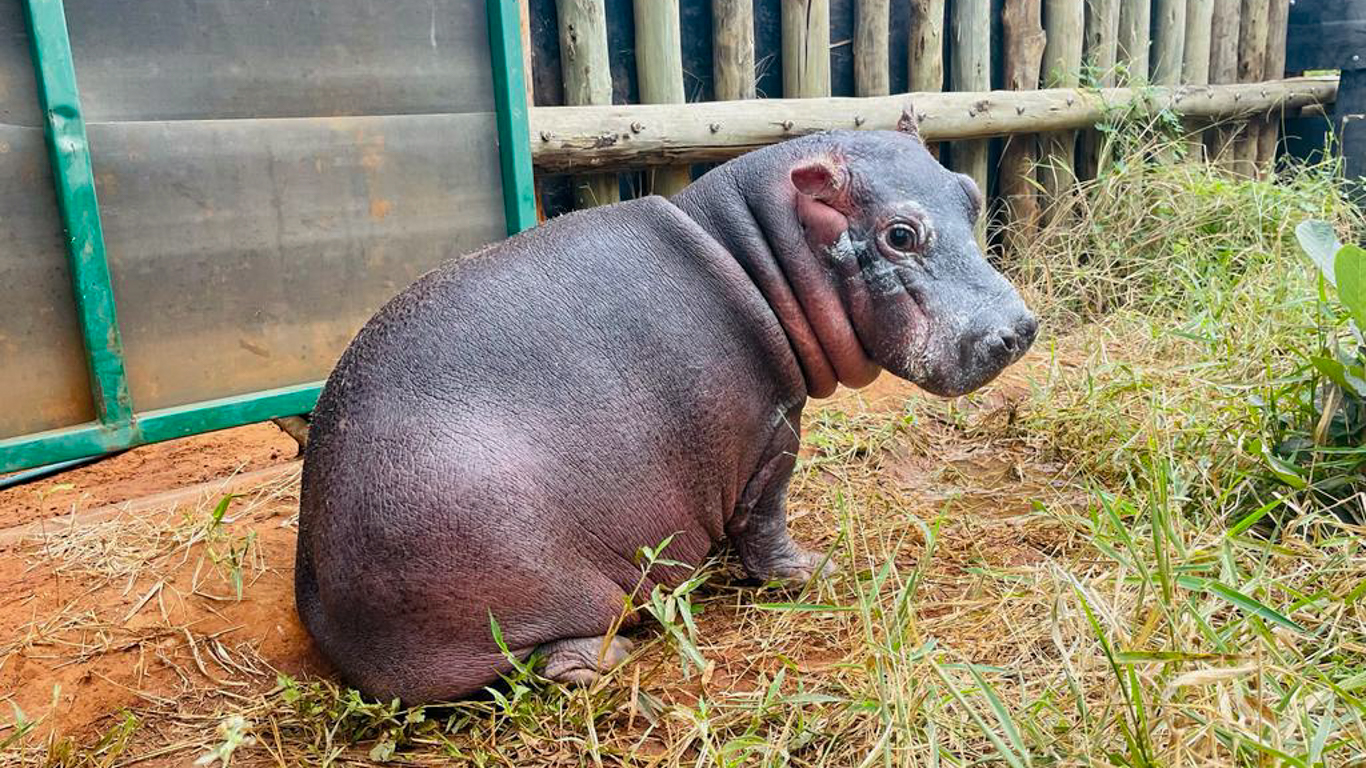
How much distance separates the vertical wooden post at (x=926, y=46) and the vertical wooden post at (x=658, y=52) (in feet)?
4.84

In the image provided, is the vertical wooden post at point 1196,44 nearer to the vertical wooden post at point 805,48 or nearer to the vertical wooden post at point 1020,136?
the vertical wooden post at point 1020,136

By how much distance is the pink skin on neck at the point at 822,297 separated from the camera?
2428 millimetres

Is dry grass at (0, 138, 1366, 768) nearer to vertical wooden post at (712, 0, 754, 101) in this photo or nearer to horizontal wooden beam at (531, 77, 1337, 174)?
horizontal wooden beam at (531, 77, 1337, 174)

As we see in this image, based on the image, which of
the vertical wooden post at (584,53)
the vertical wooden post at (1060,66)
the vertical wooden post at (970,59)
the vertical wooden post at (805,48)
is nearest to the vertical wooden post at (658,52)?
the vertical wooden post at (584,53)

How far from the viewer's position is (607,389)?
7.44 ft

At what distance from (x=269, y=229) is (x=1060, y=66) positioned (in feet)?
14.3

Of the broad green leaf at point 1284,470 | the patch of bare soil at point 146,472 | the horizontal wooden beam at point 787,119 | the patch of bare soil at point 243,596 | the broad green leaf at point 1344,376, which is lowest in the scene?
the patch of bare soil at point 146,472

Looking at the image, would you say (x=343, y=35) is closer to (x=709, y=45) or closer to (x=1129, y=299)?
(x=709, y=45)

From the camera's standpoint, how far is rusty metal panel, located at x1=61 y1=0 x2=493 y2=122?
2.84 m

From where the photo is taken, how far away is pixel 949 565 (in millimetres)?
2721

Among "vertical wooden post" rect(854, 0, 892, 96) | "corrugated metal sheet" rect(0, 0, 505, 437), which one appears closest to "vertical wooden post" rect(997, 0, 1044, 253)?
"vertical wooden post" rect(854, 0, 892, 96)

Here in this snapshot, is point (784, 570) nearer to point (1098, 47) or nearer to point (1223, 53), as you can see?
point (1098, 47)

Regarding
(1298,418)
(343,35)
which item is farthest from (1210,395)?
(343,35)

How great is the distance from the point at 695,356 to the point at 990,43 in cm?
406
